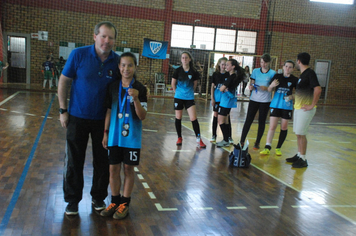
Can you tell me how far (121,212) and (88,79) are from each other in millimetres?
1294

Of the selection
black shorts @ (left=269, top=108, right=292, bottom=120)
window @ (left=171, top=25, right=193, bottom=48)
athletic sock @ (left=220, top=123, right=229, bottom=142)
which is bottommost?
athletic sock @ (left=220, top=123, right=229, bottom=142)

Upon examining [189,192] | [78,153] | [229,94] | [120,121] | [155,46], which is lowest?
[189,192]

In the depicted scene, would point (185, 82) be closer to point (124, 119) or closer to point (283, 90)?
point (283, 90)

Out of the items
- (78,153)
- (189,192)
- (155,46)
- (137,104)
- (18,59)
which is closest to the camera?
(137,104)

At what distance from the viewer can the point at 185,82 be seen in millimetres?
6047

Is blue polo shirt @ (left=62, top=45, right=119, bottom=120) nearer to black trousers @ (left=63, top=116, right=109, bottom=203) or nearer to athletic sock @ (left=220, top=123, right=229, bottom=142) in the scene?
black trousers @ (left=63, top=116, right=109, bottom=203)

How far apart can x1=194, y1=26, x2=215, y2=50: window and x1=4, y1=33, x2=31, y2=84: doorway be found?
888 centimetres

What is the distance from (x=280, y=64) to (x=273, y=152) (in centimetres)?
1385

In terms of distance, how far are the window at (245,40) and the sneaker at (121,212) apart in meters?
17.0

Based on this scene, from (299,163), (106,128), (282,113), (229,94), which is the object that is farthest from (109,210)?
(282,113)

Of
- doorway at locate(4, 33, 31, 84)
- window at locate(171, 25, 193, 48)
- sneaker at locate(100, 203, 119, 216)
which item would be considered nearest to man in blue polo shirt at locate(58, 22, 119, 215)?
sneaker at locate(100, 203, 119, 216)

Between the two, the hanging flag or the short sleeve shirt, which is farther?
the hanging flag

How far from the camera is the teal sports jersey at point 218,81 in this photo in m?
6.42

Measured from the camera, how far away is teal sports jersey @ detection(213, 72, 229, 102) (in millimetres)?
6422
